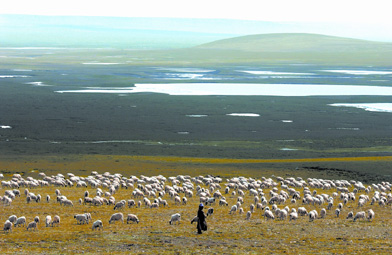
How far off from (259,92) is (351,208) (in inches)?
2766

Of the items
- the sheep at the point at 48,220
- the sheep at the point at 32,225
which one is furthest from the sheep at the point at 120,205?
the sheep at the point at 32,225

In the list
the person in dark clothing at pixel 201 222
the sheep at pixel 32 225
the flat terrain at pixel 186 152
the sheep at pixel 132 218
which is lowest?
the flat terrain at pixel 186 152

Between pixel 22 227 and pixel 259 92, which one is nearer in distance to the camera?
pixel 22 227

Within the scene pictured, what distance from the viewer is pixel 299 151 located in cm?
5178

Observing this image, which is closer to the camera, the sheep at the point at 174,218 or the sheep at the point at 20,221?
the sheep at the point at 20,221

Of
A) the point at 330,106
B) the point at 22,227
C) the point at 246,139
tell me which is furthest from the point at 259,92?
the point at 22,227

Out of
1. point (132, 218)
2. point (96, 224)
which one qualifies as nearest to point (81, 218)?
point (96, 224)

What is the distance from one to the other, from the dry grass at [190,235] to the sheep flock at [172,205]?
0.26 ft

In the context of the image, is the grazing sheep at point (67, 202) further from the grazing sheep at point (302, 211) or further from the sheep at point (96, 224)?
the grazing sheep at point (302, 211)

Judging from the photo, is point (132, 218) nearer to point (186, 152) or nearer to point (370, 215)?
point (370, 215)

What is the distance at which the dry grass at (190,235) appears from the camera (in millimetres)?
20312

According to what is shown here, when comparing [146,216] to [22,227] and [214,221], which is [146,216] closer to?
[214,221]

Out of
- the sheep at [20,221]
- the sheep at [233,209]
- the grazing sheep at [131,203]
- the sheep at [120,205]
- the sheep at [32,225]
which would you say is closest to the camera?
the sheep at [32,225]

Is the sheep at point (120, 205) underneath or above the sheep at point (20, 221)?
underneath
